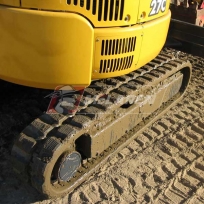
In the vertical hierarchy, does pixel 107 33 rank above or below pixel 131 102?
above

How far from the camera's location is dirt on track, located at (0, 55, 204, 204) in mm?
2879

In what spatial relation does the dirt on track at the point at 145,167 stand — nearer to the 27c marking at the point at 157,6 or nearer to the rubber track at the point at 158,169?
the rubber track at the point at 158,169

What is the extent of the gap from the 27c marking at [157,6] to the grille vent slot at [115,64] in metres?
0.49

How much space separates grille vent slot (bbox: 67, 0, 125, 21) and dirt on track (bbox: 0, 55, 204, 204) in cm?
149

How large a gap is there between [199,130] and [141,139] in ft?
2.54

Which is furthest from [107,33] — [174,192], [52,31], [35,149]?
[174,192]

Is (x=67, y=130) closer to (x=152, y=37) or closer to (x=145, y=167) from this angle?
(x=145, y=167)

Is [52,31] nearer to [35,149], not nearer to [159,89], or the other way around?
[35,149]

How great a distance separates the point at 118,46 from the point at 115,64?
186 mm

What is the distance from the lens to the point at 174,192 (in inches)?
117

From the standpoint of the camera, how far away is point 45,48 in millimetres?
2506

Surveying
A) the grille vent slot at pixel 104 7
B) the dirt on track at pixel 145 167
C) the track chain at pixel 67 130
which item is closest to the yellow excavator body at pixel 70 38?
the grille vent slot at pixel 104 7

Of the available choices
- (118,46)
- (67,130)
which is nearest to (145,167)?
(67,130)

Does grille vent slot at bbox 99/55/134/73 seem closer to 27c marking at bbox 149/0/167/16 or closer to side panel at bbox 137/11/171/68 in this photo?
side panel at bbox 137/11/171/68
